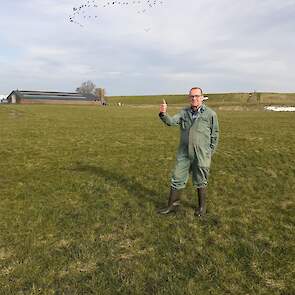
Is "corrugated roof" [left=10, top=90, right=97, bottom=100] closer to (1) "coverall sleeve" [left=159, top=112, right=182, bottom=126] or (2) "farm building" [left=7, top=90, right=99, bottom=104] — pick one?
(2) "farm building" [left=7, top=90, right=99, bottom=104]

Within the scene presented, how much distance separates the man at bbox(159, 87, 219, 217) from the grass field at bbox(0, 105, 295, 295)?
0.76 m

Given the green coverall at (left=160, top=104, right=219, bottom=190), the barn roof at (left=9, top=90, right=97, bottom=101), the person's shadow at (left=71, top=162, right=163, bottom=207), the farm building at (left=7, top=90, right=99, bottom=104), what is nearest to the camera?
the green coverall at (left=160, top=104, right=219, bottom=190)

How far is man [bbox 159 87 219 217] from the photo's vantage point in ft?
27.1

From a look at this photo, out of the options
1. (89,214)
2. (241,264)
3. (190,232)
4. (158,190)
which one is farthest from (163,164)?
(241,264)

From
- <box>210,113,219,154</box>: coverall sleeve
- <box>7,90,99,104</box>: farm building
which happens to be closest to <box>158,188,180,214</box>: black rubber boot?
<box>210,113,219,154</box>: coverall sleeve

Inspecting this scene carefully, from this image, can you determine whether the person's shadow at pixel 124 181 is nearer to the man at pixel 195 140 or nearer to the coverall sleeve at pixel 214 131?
the man at pixel 195 140

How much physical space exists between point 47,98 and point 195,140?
147694mm

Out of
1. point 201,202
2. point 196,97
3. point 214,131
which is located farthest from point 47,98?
point 196,97

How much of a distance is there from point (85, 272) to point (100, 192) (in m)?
4.76

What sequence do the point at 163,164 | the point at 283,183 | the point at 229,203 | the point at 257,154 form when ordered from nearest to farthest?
1. the point at 229,203
2. the point at 283,183
3. the point at 163,164
4. the point at 257,154

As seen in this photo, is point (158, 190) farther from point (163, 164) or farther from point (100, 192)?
point (163, 164)

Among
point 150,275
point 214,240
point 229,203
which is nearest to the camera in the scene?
point 150,275

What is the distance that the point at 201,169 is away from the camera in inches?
335

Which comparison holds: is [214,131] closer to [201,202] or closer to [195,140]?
[195,140]
